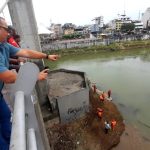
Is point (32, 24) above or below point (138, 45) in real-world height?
above

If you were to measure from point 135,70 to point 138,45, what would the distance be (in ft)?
37.2

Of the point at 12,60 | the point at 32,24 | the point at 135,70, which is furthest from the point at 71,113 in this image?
the point at 135,70

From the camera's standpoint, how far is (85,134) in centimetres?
567

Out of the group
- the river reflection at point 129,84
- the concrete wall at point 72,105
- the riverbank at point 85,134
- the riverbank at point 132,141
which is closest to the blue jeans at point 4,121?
the riverbank at point 85,134

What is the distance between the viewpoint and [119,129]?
6.43 m

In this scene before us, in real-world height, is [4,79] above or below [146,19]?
above

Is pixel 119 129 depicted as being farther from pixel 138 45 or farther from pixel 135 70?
pixel 138 45

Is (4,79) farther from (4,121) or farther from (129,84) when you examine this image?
(129,84)

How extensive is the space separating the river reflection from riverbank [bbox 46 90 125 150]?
111cm

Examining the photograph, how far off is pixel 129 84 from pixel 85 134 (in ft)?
20.2

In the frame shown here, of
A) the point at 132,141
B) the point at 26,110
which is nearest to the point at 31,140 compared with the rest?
the point at 26,110

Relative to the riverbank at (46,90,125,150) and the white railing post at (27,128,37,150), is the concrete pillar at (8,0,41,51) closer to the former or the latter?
the riverbank at (46,90,125,150)

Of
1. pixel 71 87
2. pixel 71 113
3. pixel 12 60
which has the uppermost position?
pixel 12 60

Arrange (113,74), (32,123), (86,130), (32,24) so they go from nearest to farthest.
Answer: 1. (32,123)
2. (32,24)
3. (86,130)
4. (113,74)
